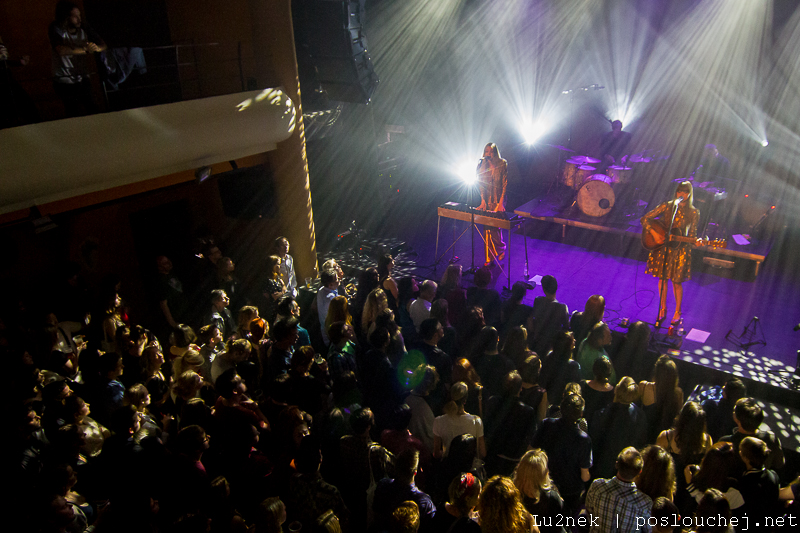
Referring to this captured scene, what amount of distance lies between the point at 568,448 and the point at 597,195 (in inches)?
270

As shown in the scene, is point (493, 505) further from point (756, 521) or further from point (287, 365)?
point (287, 365)

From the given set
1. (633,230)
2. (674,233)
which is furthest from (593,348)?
(633,230)

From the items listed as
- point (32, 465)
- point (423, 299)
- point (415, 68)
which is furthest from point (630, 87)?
point (32, 465)

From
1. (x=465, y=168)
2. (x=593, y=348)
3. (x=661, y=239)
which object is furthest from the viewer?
(x=465, y=168)

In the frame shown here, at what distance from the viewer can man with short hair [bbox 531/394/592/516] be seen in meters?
3.09

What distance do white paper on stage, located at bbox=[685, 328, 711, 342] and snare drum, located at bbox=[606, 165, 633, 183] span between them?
400cm

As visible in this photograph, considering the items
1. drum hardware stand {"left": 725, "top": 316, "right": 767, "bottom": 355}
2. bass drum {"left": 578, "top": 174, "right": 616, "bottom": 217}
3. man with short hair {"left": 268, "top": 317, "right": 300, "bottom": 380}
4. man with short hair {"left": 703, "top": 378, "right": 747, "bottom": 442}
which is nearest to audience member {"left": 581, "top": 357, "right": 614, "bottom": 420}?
man with short hair {"left": 703, "top": 378, "right": 747, "bottom": 442}

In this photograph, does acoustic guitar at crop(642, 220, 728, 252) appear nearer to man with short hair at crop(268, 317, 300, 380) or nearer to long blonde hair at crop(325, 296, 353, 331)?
long blonde hair at crop(325, 296, 353, 331)

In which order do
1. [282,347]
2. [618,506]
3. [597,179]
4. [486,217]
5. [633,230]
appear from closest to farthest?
[618,506] < [282,347] < [486,217] < [633,230] < [597,179]

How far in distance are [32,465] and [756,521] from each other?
431 centimetres

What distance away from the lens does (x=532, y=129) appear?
1220cm

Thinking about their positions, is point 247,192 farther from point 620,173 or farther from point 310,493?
point 620,173

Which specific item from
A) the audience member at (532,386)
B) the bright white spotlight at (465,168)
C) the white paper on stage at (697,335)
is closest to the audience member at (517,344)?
the audience member at (532,386)

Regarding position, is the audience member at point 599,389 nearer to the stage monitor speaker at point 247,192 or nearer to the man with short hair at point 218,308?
the man with short hair at point 218,308
